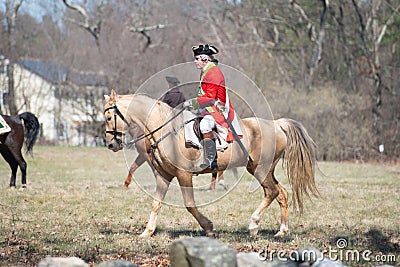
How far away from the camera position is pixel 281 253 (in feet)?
21.9

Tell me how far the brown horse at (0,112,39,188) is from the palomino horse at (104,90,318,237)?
6.63 m

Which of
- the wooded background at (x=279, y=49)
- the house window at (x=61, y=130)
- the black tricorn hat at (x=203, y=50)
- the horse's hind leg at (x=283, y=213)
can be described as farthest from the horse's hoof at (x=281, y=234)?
the house window at (x=61, y=130)

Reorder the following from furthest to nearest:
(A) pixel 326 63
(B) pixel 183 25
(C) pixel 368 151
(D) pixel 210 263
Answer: (B) pixel 183 25, (A) pixel 326 63, (C) pixel 368 151, (D) pixel 210 263

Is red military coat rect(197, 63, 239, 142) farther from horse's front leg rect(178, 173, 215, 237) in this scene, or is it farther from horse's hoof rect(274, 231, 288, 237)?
horse's hoof rect(274, 231, 288, 237)

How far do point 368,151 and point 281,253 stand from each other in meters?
21.2

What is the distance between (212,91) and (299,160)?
2120 millimetres

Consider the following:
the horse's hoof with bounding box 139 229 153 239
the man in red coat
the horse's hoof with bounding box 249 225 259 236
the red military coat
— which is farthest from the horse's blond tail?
the horse's hoof with bounding box 139 229 153 239

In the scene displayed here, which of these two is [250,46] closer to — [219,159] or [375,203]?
[375,203]

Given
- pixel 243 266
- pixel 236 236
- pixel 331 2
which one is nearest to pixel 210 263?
pixel 243 266

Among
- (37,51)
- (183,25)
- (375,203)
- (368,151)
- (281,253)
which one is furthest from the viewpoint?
(183,25)

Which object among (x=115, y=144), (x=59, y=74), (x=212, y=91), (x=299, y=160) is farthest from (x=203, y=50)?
(x=59, y=74)

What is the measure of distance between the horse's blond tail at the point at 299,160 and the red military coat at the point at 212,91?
5.46 feet

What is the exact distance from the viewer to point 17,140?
1440cm

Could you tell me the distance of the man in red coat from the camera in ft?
25.6
